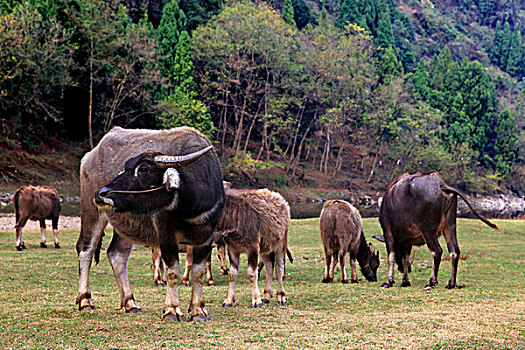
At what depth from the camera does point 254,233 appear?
10383mm

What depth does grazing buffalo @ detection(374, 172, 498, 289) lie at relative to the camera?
12.3 meters

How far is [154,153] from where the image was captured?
26.5 ft

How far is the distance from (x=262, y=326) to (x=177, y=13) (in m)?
57.4

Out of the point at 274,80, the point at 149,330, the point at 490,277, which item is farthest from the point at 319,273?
the point at 274,80

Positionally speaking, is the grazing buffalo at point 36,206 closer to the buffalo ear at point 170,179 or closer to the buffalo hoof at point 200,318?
the buffalo hoof at point 200,318

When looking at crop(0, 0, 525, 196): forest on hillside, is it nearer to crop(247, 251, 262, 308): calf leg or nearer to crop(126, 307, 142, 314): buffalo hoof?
crop(247, 251, 262, 308): calf leg

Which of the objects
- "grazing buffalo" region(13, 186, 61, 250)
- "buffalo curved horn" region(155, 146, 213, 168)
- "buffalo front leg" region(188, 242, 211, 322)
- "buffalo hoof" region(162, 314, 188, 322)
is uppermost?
"buffalo curved horn" region(155, 146, 213, 168)

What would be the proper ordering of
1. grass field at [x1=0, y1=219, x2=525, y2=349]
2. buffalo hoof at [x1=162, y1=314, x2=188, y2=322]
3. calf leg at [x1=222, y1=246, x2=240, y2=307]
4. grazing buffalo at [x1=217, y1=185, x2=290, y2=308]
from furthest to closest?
grazing buffalo at [x1=217, y1=185, x2=290, y2=308]
calf leg at [x1=222, y1=246, x2=240, y2=307]
buffalo hoof at [x1=162, y1=314, x2=188, y2=322]
grass field at [x1=0, y1=219, x2=525, y2=349]

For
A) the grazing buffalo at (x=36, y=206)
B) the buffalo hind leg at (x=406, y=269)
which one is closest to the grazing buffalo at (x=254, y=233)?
the buffalo hind leg at (x=406, y=269)

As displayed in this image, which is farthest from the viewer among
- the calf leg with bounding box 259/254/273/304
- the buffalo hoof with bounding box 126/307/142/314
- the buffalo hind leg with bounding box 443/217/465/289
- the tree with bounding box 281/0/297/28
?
the tree with bounding box 281/0/297/28

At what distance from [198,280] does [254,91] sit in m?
52.7

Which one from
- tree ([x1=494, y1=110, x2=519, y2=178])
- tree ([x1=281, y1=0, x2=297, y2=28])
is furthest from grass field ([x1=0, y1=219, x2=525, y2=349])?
tree ([x1=494, y1=110, x2=519, y2=178])

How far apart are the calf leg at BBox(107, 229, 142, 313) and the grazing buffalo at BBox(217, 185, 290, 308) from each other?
1.78m

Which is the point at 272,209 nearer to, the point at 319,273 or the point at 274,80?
the point at 319,273
